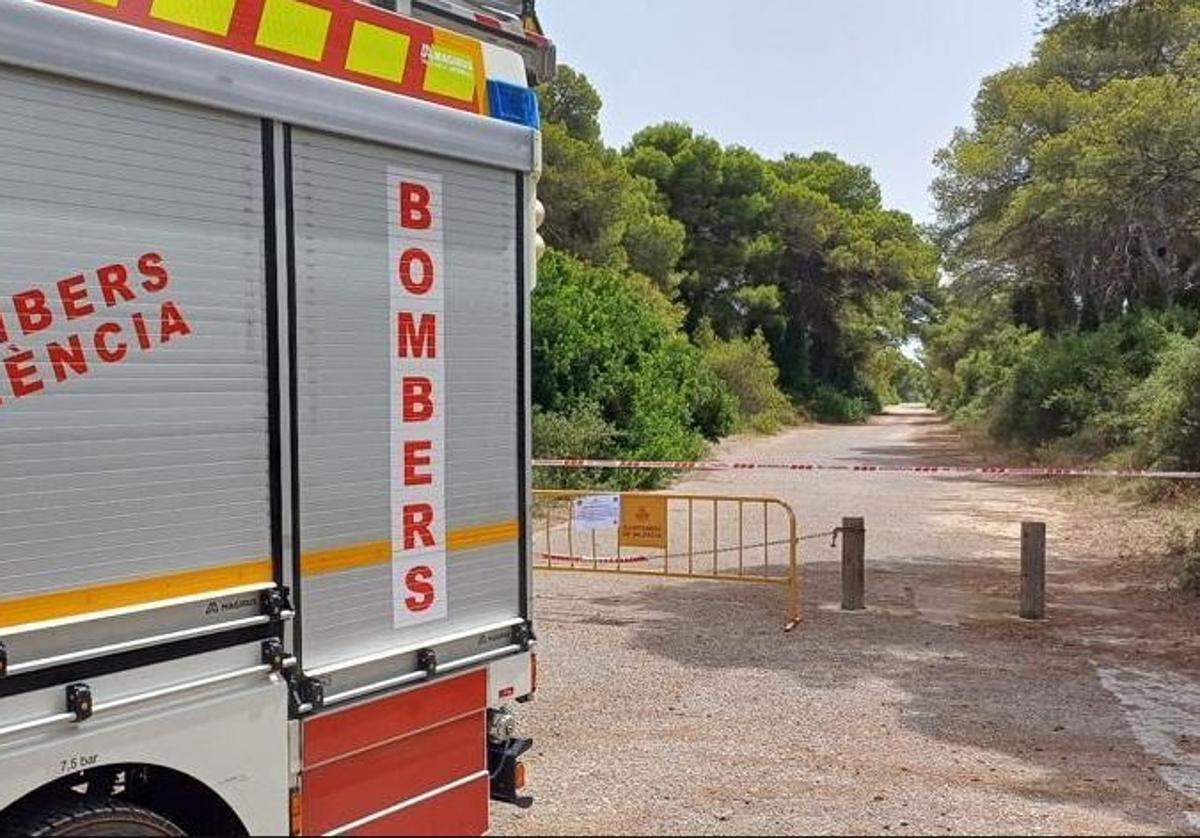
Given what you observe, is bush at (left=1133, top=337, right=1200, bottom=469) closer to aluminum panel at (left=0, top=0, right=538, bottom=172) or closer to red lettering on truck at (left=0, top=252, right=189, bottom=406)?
aluminum panel at (left=0, top=0, right=538, bottom=172)

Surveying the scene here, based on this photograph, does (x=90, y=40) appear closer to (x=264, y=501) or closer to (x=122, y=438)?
(x=122, y=438)

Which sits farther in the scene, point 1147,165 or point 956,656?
point 1147,165

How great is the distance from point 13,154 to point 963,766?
5.22 meters

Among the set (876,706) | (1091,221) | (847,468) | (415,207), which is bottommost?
(876,706)

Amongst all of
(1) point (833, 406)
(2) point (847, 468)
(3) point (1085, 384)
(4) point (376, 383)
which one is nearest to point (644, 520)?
(2) point (847, 468)

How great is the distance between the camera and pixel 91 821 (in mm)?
2906

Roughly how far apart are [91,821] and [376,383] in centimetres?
148

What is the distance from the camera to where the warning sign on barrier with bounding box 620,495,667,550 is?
11.1 metres

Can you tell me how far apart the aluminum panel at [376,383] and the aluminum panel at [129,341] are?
0.63ft

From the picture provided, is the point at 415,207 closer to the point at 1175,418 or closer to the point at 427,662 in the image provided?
the point at 427,662

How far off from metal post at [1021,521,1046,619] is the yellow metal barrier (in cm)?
197

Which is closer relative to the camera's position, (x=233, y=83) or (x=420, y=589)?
(x=233, y=83)

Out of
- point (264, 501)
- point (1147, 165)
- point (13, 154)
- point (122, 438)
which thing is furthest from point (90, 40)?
point (1147, 165)

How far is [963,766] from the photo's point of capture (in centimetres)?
606
